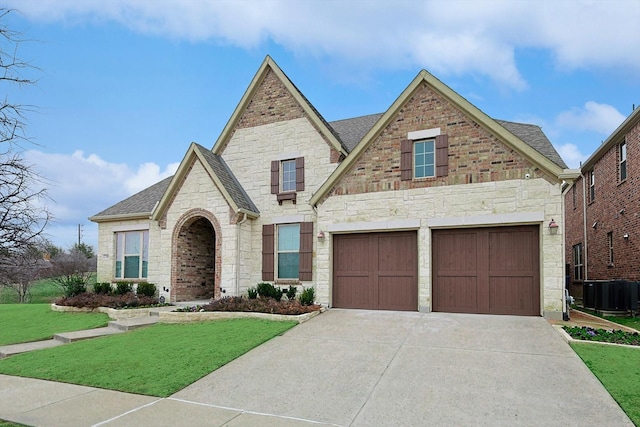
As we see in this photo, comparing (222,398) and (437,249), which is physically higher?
(437,249)

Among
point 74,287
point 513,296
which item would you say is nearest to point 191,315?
point 74,287

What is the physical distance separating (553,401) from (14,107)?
7.63 metres

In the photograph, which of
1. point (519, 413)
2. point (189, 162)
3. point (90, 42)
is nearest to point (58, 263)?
point (189, 162)

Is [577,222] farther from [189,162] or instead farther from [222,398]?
[222,398]

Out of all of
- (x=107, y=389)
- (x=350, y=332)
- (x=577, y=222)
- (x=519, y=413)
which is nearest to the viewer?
(x=519, y=413)

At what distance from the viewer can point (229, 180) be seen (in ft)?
52.7

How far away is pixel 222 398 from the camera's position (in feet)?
21.0

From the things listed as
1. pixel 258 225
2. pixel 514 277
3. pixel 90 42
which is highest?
pixel 90 42

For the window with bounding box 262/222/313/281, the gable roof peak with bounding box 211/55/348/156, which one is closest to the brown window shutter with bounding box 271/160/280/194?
the window with bounding box 262/222/313/281

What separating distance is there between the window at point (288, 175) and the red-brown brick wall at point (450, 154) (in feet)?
7.95

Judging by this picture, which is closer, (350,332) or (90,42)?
(90,42)

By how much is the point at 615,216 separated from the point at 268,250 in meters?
13.7

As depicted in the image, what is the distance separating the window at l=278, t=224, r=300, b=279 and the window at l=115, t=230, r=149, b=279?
5.88 m

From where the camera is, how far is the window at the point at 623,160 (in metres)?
16.2
